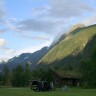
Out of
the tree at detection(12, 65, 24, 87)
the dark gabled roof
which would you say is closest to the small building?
the dark gabled roof

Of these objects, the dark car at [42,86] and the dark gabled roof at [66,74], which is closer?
the dark car at [42,86]

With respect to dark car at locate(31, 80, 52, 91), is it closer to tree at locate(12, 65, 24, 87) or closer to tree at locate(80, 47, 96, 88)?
tree at locate(80, 47, 96, 88)

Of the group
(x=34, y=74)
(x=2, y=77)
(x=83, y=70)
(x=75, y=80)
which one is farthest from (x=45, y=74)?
(x=2, y=77)

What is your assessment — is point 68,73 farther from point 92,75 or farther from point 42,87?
point 42,87

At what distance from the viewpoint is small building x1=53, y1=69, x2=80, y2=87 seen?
12875 centimetres

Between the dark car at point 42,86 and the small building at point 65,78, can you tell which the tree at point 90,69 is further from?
the dark car at point 42,86

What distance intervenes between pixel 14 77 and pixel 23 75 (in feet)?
11.9

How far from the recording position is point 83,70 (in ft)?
364

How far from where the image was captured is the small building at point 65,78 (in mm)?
128750

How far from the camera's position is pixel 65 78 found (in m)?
129

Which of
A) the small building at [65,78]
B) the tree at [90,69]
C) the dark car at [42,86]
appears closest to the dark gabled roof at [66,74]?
the small building at [65,78]

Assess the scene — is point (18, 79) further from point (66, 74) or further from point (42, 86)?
point (42, 86)

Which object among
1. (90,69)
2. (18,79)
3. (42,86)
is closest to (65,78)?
(18,79)

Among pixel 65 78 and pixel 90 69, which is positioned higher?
pixel 90 69
